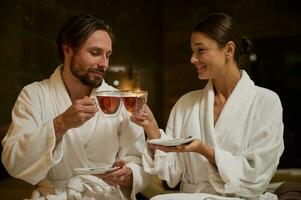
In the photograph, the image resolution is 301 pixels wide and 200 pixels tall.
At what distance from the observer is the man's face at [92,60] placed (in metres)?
1.83

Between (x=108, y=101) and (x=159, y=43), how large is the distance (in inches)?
124

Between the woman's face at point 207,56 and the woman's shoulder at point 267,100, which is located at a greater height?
the woman's face at point 207,56

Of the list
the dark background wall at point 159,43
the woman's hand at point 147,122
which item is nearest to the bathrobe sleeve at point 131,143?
the woman's hand at point 147,122

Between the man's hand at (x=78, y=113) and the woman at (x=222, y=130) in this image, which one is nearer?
the man's hand at (x=78, y=113)

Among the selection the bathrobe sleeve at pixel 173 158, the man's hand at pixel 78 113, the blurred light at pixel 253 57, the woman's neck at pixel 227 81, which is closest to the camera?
the man's hand at pixel 78 113

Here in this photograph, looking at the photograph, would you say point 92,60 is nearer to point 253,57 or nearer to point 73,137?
point 73,137

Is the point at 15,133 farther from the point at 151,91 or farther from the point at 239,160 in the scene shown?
the point at 151,91

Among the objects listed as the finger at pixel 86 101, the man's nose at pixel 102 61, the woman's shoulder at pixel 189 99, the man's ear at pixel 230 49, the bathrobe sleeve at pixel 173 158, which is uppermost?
the man's ear at pixel 230 49

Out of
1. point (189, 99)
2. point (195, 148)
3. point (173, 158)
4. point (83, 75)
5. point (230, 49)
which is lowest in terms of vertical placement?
point (173, 158)

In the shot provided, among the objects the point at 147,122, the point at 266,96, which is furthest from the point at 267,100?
the point at 147,122

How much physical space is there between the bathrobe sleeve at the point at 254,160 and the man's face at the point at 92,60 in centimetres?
64

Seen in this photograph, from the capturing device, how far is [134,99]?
5.17 ft

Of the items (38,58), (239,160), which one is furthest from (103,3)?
(239,160)

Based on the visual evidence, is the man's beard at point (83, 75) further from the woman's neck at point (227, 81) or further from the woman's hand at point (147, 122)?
the woman's neck at point (227, 81)
